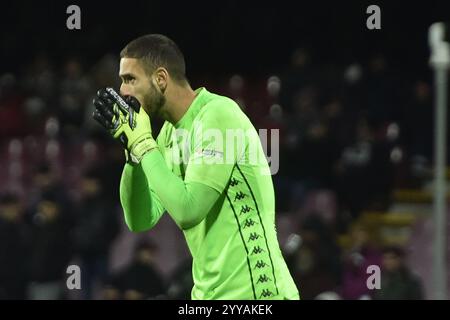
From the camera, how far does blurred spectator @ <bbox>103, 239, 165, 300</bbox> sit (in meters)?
8.59

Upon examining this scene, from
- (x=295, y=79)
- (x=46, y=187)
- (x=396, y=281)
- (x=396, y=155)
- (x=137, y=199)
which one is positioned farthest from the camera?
(x=295, y=79)

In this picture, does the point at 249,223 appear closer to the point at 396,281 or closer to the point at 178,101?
the point at 178,101

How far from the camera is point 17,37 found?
45.1 feet

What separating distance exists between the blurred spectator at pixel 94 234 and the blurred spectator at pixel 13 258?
0.48m

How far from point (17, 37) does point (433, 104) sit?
563 cm

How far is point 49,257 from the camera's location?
930cm

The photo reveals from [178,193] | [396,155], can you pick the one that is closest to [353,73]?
[396,155]

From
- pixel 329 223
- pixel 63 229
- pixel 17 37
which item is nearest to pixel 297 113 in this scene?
pixel 329 223

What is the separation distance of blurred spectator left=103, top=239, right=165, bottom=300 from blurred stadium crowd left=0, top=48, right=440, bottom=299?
1cm

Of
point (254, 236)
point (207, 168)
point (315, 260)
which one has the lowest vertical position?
point (315, 260)

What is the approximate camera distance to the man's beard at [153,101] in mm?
4152

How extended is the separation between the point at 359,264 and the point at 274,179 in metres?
1.62

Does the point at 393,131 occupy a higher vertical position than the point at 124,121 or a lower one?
higher

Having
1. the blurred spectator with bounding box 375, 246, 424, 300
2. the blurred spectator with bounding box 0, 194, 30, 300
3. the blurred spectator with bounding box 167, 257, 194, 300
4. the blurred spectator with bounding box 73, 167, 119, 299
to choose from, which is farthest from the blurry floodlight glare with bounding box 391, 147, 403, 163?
the blurred spectator with bounding box 0, 194, 30, 300
